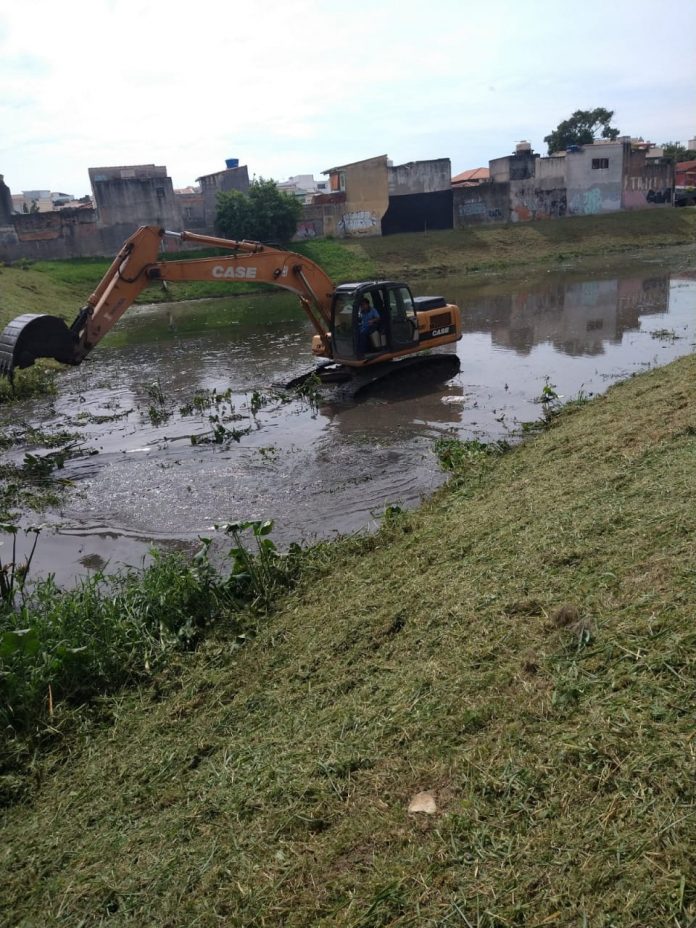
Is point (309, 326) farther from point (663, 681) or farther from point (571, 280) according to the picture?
point (663, 681)

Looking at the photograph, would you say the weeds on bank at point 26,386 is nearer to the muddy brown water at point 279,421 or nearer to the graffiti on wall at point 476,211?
the muddy brown water at point 279,421

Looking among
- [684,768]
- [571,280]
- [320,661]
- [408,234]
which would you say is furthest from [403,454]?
Result: [408,234]

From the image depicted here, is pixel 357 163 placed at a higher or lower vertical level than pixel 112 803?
higher

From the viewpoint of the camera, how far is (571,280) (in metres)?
30.5

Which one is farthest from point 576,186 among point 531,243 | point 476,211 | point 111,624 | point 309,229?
point 111,624

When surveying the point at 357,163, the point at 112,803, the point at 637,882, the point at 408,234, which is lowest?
the point at 112,803

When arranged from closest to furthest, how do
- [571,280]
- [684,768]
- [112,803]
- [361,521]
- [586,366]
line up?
[684,768] < [112,803] < [361,521] < [586,366] < [571,280]

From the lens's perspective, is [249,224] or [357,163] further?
[357,163]

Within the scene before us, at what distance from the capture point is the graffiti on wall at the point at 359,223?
47.9 meters

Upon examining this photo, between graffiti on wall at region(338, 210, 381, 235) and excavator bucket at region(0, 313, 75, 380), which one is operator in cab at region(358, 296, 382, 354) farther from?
graffiti on wall at region(338, 210, 381, 235)

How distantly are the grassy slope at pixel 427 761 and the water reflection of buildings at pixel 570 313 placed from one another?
12.4 m

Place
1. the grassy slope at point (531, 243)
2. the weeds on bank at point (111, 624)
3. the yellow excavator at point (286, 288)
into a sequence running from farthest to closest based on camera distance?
the grassy slope at point (531, 243)
the yellow excavator at point (286, 288)
the weeds on bank at point (111, 624)

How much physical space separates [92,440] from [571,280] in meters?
24.3

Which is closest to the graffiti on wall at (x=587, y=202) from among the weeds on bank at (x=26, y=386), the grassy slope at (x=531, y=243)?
the grassy slope at (x=531, y=243)
